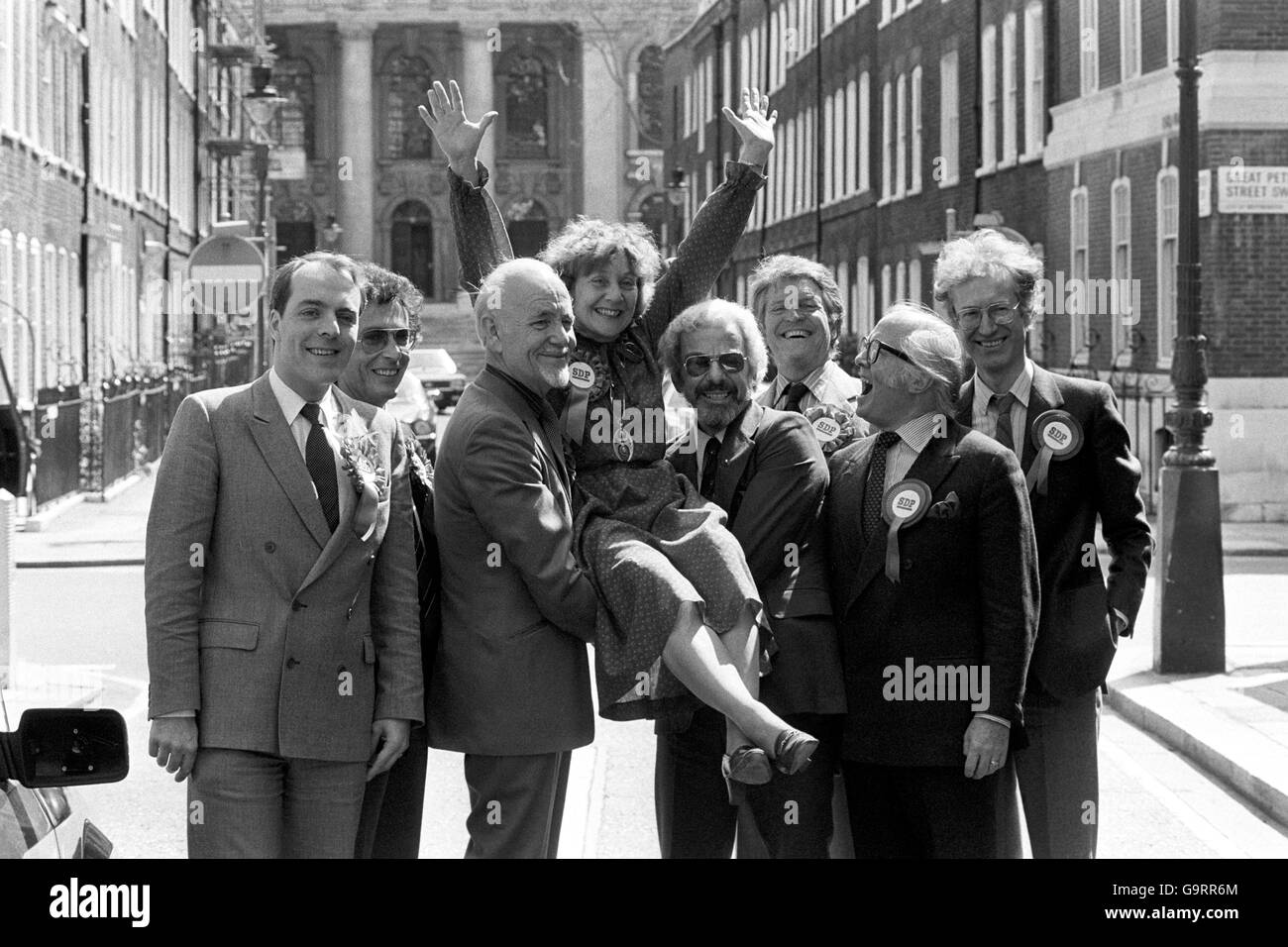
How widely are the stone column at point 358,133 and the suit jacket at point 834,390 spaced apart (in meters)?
81.7

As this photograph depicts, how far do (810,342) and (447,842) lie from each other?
296cm

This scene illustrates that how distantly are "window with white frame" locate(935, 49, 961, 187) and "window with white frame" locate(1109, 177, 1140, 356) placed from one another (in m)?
7.89

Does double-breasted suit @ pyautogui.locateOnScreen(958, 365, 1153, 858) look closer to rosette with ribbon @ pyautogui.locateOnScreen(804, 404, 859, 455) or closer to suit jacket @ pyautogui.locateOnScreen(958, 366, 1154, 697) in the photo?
suit jacket @ pyautogui.locateOnScreen(958, 366, 1154, 697)

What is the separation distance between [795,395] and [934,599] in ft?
3.74

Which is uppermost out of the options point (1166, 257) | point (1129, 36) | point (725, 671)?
point (1129, 36)

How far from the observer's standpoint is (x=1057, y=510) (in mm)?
5180

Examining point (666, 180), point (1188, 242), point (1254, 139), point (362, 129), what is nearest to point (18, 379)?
point (1254, 139)

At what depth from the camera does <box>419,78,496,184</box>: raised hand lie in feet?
17.7

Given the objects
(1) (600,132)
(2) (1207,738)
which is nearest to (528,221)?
(1) (600,132)

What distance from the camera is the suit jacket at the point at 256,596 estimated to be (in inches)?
176

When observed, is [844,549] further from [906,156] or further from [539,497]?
[906,156]

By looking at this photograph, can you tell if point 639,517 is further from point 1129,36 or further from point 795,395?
point 1129,36

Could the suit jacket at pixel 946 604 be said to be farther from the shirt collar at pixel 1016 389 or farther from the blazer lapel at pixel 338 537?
the blazer lapel at pixel 338 537

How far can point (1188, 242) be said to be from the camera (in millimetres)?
12453
